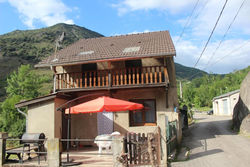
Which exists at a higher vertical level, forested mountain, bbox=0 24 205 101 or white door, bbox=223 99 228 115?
forested mountain, bbox=0 24 205 101

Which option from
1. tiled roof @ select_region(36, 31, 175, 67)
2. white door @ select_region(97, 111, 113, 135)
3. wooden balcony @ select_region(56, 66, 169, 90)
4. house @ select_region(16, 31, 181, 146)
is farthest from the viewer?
white door @ select_region(97, 111, 113, 135)

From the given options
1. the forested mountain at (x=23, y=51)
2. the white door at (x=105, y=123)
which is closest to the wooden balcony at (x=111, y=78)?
the white door at (x=105, y=123)

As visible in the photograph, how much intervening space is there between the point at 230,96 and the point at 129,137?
3357cm

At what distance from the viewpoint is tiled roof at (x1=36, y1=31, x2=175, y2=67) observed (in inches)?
491

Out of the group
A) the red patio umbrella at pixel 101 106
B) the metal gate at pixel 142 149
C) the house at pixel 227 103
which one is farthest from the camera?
the house at pixel 227 103

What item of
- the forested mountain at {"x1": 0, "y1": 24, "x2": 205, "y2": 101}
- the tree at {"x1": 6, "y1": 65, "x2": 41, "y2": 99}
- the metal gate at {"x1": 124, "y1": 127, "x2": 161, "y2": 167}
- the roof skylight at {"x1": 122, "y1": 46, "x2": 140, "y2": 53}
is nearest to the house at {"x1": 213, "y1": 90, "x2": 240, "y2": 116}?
the forested mountain at {"x1": 0, "y1": 24, "x2": 205, "y2": 101}

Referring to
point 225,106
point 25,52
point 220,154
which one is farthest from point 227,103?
point 25,52

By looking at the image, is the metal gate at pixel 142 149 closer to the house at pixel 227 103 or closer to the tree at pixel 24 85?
the tree at pixel 24 85

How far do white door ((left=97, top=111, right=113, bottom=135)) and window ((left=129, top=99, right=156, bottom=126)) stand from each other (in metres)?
1.18

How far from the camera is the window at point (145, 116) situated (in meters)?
12.5

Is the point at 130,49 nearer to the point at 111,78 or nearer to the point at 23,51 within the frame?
the point at 111,78

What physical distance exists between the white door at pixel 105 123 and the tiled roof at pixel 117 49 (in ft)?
10.7

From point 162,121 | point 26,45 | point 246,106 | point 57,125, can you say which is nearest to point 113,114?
point 57,125

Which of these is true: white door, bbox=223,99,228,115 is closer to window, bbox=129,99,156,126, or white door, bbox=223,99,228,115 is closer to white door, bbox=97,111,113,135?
window, bbox=129,99,156,126
